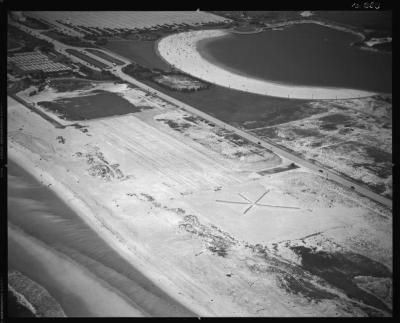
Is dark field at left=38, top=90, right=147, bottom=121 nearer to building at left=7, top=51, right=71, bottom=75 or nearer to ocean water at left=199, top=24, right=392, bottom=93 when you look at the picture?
building at left=7, top=51, right=71, bottom=75

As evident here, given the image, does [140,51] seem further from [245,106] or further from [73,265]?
[73,265]

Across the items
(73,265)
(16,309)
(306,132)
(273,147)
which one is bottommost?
(16,309)

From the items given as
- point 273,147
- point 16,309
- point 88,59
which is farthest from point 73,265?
point 88,59

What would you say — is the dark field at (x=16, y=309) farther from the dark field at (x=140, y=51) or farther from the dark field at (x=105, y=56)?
the dark field at (x=105, y=56)

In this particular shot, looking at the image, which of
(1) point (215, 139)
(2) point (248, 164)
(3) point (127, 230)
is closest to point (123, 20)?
(1) point (215, 139)

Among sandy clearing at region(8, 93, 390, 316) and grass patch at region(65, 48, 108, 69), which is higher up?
grass patch at region(65, 48, 108, 69)

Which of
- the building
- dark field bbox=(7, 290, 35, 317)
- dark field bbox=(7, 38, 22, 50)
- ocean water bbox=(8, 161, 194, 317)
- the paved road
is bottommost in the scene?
dark field bbox=(7, 290, 35, 317)

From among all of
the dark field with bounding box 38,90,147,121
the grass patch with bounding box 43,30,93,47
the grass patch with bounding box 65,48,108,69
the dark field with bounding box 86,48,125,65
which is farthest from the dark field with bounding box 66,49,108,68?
the dark field with bounding box 38,90,147,121
